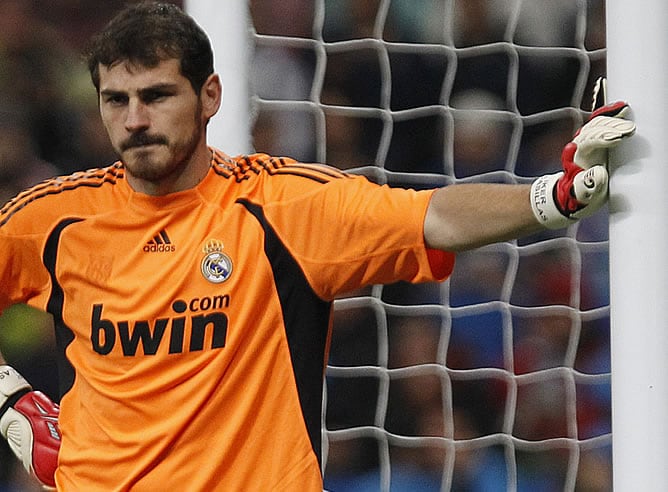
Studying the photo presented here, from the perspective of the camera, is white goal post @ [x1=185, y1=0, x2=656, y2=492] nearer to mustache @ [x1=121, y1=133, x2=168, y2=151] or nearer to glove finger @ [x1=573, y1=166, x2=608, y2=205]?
glove finger @ [x1=573, y1=166, x2=608, y2=205]

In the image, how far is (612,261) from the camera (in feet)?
6.02

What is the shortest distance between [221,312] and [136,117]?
0.34m

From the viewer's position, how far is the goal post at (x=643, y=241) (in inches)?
70.4

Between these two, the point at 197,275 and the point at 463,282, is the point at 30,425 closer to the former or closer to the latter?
the point at 197,275

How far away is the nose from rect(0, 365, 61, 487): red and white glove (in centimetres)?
61

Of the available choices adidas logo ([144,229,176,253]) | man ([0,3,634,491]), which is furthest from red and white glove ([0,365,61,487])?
adidas logo ([144,229,176,253])

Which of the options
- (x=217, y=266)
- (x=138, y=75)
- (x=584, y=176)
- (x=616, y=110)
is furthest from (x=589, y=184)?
(x=138, y=75)

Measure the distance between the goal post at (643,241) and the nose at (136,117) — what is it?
73 centimetres

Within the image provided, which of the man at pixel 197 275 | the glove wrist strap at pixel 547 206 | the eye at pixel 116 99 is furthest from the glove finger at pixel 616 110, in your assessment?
the eye at pixel 116 99

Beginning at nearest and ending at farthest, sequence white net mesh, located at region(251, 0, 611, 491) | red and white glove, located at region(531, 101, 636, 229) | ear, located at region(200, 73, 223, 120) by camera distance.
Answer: red and white glove, located at region(531, 101, 636, 229)
ear, located at region(200, 73, 223, 120)
white net mesh, located at region(251, 0, 611, 491)

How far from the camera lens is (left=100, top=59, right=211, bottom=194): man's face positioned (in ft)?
6.62

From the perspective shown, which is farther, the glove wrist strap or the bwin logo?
the bwin logo

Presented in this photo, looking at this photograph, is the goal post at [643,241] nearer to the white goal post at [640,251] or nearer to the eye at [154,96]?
the white goal post at [640,251]

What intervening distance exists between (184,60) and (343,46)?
41.1 inches
